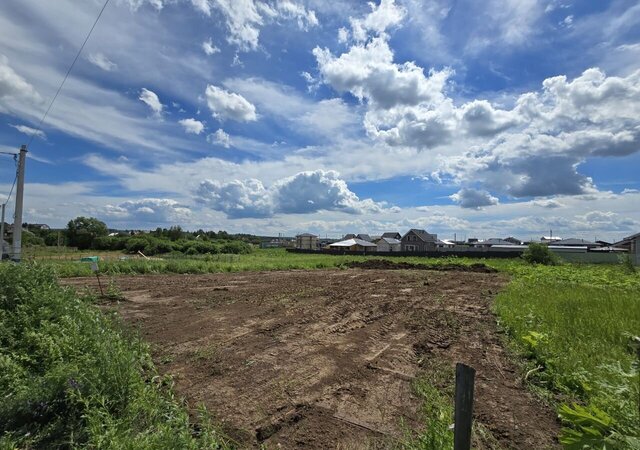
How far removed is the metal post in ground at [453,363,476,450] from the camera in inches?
81.7

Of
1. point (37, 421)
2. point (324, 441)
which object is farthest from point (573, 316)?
point (37, 421)

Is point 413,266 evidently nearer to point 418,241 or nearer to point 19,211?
point 19,211

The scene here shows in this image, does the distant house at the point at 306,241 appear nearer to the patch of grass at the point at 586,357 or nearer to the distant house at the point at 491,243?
the distant house at the point at 491,243

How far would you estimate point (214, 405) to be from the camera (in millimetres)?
3967

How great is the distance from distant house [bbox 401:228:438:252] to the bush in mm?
44442

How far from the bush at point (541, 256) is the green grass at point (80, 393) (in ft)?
105

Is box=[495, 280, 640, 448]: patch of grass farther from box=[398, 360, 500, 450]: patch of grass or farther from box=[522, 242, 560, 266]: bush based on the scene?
box=[522, 242, 560, 266]: bush

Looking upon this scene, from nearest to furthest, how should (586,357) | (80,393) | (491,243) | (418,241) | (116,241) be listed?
(80,393) → (586,357) → (116,241) → (418,241) → (491,243)

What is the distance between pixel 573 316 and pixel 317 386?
220 inches

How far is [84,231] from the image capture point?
2398 inches

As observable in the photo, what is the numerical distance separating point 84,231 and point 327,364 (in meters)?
68.3

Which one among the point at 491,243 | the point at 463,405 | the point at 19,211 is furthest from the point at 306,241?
the point at 463,405

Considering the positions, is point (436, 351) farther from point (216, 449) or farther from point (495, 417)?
point (216, 449)

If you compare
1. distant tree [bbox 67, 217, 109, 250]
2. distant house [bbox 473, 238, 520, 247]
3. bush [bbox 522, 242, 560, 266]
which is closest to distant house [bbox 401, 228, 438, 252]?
distant house [bbox 473, 238, 520, 247]
